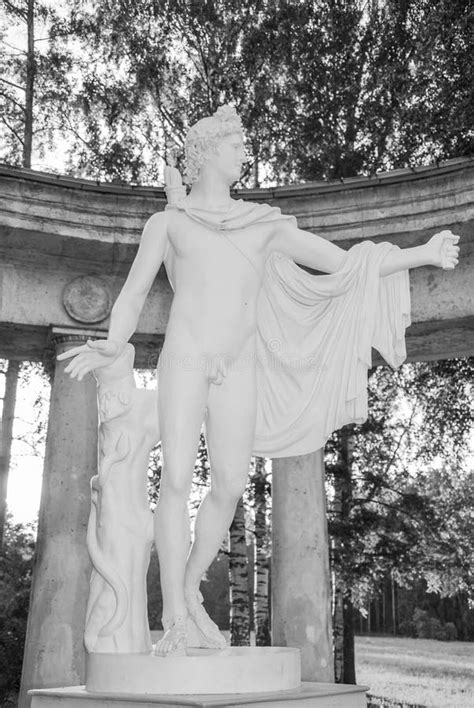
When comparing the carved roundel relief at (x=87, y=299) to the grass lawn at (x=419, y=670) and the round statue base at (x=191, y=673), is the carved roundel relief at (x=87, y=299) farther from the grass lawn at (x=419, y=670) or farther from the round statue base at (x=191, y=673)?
the grass lawn at (x=419, y=670)

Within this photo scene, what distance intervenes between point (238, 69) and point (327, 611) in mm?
17975

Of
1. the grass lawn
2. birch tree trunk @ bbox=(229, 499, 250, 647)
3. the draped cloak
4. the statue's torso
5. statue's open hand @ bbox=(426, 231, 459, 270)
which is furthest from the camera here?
the grass lawn

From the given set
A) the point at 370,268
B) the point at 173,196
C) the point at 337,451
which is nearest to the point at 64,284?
the point at 173,196

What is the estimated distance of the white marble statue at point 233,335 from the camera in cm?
864

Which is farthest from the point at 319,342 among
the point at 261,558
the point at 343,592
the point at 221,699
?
the point at 343,592

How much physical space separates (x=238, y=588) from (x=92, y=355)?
15574mm

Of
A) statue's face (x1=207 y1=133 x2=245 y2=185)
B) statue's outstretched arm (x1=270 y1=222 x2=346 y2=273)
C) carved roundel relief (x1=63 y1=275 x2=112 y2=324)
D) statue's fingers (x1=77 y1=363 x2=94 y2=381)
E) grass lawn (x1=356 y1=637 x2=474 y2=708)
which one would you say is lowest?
grass lawn (x1=356 y1=637 x2=474 y2=708)

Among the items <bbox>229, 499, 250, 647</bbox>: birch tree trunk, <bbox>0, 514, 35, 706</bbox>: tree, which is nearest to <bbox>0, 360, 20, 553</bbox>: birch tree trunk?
<bbox>0, 514, 35, 706</bbox>: tree

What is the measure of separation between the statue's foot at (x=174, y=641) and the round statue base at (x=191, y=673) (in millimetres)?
95

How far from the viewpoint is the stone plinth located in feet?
23.7

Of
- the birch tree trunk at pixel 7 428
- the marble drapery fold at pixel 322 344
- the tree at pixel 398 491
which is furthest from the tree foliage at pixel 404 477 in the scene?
the marble drapery fold at pixel 322 344

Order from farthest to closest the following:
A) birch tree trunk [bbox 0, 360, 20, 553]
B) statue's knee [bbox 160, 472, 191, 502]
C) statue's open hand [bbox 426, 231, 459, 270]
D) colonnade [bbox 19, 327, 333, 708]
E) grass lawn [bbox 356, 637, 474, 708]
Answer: birch tree trunk [bbox 0, 360, 20, 553]
grass lawn [bbox 356, 637, 474, 708]
colonnade [bbox 19, 327, 333, 708]
statue's open hand [bbox 426, 231, 459, 270]
statue's knee [bbox 160, 472, 191, 502]

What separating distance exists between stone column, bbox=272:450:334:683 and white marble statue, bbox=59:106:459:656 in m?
5.50

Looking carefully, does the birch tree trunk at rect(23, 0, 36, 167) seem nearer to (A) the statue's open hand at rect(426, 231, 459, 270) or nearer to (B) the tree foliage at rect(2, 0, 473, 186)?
(B) the tree foliage at rect(2, 0, 473, 186)
